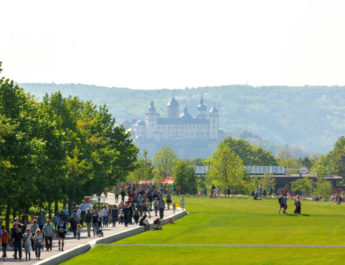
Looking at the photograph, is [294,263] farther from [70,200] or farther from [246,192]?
[246,192]

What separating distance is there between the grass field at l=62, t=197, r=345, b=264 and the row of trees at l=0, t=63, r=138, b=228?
27.8 ft

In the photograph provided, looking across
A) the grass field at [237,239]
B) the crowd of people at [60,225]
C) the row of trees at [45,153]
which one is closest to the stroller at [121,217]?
the crowd of people at [60,225]

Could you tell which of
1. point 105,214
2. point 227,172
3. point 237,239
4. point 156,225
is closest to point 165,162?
point 227,172

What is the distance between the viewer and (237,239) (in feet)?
151

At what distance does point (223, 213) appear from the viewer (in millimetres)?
71938

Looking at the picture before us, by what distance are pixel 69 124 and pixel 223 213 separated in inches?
705

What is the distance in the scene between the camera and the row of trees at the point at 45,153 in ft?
153

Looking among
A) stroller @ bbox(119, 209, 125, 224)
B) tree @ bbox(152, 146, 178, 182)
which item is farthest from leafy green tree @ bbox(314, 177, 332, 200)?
stroller @ bbox(119, 209, 125, 224)

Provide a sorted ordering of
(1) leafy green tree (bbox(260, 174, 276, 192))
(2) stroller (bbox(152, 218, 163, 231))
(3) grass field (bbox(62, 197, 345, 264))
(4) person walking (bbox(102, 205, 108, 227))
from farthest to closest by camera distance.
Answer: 1. (1) leafy green tree (bbox(260, 174, 276, 192))
2. (4) person walking (bbox(102, 205, 108, 227))
3. (2) stroller (bbox(152, 218, 163, 231))
4. (3) grass field (bbox(62, 197, 345, 264))

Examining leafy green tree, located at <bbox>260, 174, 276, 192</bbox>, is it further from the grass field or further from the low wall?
the low wall

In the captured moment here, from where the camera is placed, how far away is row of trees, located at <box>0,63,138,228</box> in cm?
4675

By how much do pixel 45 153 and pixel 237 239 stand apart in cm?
1927

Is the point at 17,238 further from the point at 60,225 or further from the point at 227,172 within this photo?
the point at 227,172

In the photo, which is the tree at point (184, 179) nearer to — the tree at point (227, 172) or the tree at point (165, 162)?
the tree at point (227, 172)
